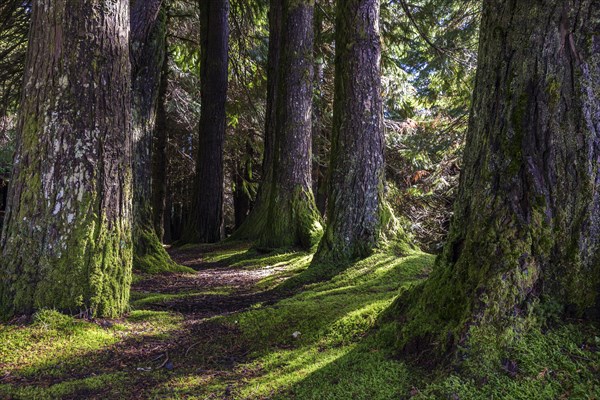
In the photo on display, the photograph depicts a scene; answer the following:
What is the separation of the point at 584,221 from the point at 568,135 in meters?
0.42

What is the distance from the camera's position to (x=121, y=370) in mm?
3096

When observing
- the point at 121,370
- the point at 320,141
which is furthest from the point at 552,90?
the point at 320,141

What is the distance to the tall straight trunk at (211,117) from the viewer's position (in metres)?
11.6

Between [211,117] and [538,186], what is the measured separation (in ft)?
33.0

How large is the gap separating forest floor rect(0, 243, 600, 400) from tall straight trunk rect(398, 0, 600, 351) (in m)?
0.19

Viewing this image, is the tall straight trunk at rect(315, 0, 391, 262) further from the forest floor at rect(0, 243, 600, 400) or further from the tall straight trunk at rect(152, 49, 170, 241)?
the tall straight trunk at rect(152, 49, 170, 241)

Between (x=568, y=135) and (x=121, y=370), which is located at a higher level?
(x=568, y=135)

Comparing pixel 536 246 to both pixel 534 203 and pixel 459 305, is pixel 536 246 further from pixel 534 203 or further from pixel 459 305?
pixel 459 305

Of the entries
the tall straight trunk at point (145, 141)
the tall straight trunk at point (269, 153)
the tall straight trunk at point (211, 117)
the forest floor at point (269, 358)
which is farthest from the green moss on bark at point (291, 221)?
the forest floor at point (269, 358)

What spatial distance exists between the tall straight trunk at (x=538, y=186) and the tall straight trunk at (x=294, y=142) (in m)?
6.25

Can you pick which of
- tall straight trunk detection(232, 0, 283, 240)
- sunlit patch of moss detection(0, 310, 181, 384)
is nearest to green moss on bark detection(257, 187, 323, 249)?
tall straight trunk detection(232, 0, 283, 240)

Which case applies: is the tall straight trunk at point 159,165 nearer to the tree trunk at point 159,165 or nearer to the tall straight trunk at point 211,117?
the tree trunk at point 159,165

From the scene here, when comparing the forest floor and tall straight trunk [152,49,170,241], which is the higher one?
tall straight trunk [152,49,170,241]

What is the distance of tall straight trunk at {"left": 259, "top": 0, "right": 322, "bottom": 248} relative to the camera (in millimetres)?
8734
